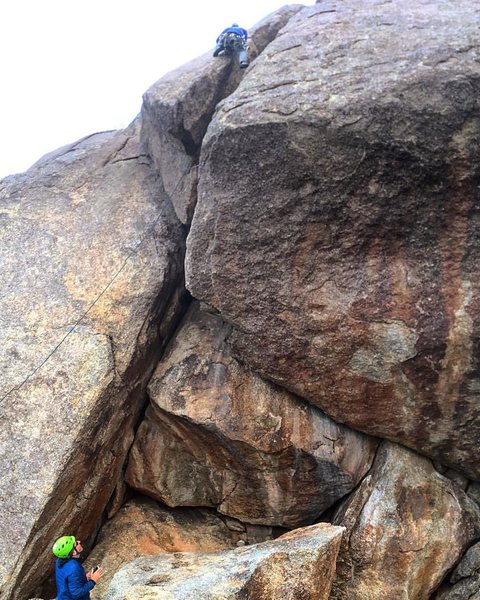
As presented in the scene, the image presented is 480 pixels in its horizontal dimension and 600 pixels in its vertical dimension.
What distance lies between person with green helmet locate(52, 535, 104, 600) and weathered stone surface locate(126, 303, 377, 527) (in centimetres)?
205

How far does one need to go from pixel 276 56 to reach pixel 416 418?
18.1 ft

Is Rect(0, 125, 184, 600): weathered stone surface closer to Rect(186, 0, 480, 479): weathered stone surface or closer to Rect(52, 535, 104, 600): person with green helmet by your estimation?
Rect(52, 535, 104, 600): person with green helmet

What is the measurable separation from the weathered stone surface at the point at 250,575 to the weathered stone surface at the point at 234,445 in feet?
3.85

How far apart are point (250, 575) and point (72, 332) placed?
4.18 m

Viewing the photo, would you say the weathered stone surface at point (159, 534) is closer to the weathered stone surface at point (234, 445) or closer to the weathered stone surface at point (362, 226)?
the weathered stone surface at point (234, 445)

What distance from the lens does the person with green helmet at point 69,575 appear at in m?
6.29

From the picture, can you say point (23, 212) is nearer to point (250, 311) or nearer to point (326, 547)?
point (250, 311)

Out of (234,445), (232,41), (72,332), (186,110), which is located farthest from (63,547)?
(232,41)

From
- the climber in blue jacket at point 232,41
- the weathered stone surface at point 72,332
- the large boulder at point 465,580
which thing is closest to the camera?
the weathered stone surface at point 72,332

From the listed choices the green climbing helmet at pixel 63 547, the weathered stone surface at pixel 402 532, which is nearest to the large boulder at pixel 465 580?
the weathered stone surface at pixel 402 532

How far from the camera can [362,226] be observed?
699 centimetres

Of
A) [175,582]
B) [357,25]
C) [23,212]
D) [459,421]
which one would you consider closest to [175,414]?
[175,582]

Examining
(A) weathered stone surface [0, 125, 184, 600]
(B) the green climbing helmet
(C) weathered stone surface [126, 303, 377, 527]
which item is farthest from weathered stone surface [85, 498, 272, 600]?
(B) the green climbing helmet

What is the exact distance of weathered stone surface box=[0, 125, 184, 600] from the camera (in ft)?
22.8
